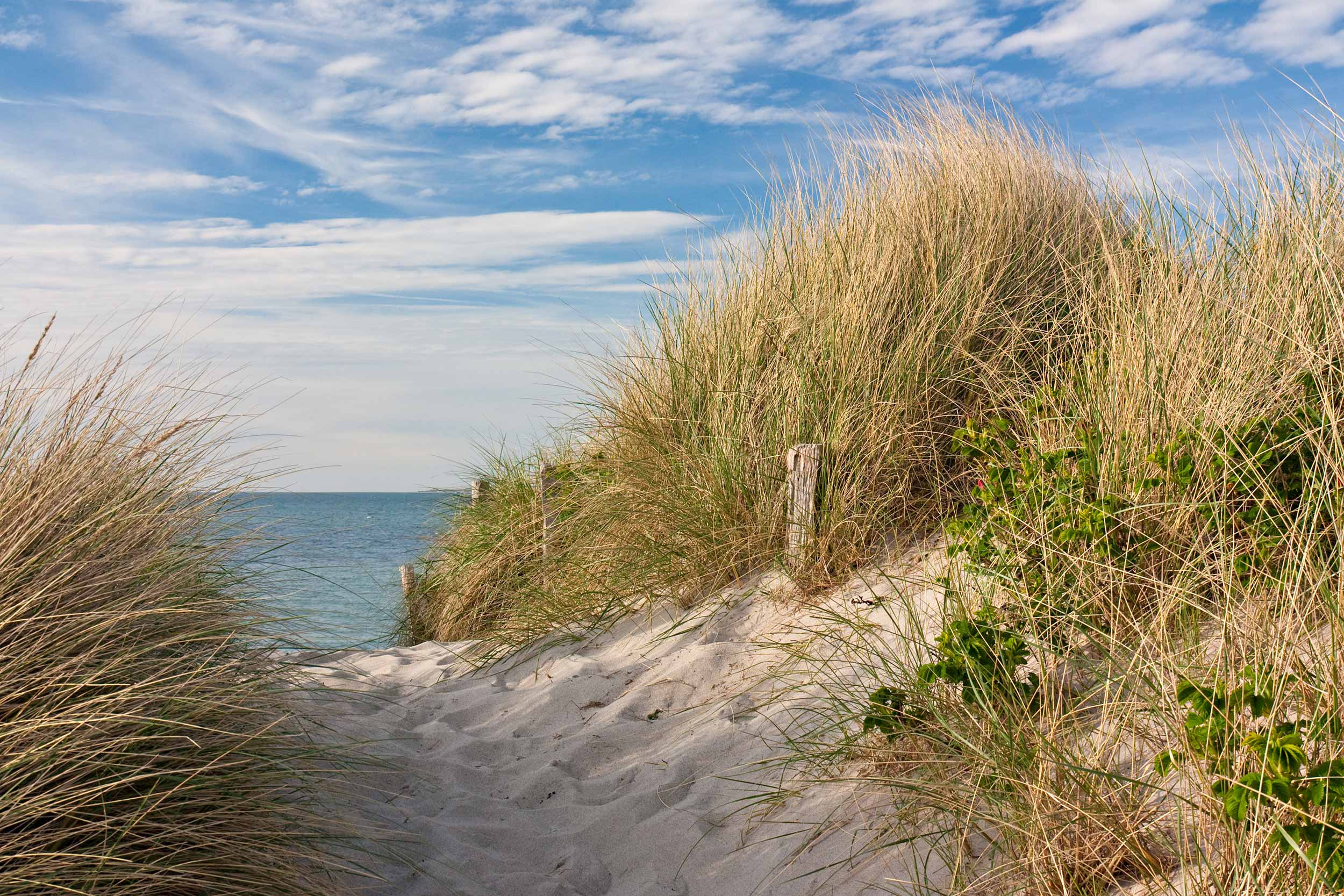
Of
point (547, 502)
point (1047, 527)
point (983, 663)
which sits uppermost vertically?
point (1047, 527)

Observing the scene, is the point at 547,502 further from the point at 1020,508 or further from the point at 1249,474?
the point at 1249,474

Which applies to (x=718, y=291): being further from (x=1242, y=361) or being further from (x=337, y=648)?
(x=337, y=648)

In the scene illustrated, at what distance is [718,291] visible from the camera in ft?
19.5

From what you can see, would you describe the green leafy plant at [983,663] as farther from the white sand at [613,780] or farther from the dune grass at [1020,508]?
the white sand at [613,780]

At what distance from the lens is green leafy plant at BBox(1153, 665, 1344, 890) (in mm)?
1792

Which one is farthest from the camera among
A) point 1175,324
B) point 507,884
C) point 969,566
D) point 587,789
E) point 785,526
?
point 785,526

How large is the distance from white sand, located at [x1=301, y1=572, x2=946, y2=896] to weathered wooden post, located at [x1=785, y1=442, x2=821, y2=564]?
0.31m

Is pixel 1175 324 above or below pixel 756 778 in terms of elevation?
above

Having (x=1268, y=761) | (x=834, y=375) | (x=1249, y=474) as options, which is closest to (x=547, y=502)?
(x=834, y=375)

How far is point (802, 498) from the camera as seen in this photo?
436 centimetres

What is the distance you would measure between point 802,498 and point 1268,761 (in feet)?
8.47

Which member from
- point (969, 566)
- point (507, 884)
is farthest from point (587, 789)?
point (969, 566)

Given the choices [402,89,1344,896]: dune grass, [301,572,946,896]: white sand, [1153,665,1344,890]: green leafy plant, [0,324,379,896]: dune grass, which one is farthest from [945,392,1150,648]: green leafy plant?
[0,324,379,896]: dune grass

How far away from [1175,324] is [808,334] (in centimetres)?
173
